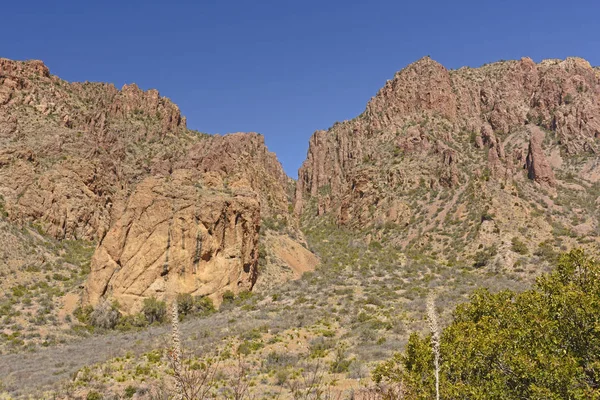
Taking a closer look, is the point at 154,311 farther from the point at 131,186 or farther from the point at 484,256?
the point at 131,186

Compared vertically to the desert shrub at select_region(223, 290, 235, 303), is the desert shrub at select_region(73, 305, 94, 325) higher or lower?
lower

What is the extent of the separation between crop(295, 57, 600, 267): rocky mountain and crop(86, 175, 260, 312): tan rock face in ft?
93.4

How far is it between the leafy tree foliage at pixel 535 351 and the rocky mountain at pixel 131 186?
27333 millimetres

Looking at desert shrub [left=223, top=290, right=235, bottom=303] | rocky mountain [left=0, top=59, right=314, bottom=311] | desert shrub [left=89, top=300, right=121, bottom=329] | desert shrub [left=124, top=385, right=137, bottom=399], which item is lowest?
desert shrub [left=124, top=385, right=137, bottom=399]

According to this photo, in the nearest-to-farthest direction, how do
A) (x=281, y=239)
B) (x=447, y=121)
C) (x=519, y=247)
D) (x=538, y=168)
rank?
(x=519, y=247) → (x=281, y=239) → (x=538, y=168) → (x=447, y=121)

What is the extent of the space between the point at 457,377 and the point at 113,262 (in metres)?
32.0

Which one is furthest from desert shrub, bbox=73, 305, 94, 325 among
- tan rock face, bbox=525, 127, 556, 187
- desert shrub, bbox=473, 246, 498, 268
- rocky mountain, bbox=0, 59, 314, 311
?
tan rock face, bbox=525, 127, 556, 187

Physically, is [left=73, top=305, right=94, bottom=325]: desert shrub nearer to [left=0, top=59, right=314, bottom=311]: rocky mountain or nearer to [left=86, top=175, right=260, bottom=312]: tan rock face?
[left=86, top=175, right=260, bottom=312]: tan rock face

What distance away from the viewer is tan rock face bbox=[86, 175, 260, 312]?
33.3m

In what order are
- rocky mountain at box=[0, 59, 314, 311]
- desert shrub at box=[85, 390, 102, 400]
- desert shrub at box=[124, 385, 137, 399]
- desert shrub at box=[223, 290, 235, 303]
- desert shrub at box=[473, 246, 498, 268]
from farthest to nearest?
1. desert shrub at box=[473, 246, 498, 268]
2. rocky mountain at box=[0, 59, 314, 311]
3. desert shrub at box=[223, 290, 235, 303]
4. desert shrub at box=[124, 385, 137, 399]
5. desert shrub at box=[85, 390, 102, 400]

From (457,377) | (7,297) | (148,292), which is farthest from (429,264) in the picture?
(7,297)

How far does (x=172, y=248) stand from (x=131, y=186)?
42.9m

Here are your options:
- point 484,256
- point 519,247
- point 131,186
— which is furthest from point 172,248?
point 131,186

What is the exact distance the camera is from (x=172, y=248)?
1358 inches
